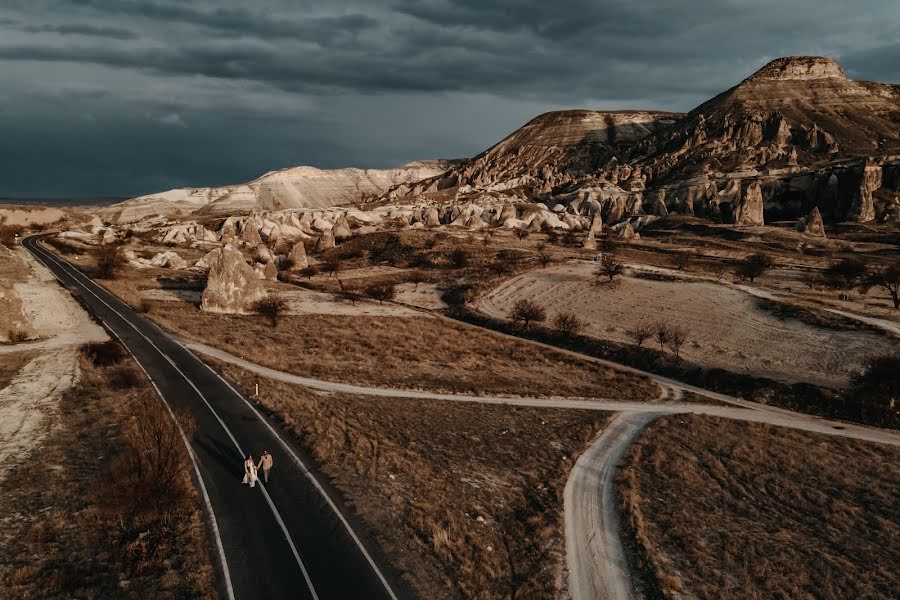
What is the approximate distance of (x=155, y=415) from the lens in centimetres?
2205

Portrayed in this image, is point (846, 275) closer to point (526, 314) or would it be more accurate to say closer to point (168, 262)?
point (526, 314)

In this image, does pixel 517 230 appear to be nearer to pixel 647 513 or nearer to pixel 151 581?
pixel 647 513

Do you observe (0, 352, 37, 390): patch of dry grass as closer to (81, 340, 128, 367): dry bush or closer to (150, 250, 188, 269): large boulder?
→ (81, 340, 128, 367): dry bush

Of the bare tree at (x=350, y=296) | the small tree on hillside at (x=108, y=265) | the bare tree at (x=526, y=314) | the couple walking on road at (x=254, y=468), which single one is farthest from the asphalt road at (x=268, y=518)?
the small tree on hillside at (x=108, y=265)

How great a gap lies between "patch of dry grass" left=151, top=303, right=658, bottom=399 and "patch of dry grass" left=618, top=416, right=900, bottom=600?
10424mm

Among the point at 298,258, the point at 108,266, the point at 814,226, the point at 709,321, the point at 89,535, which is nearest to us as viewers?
the point at 89,535

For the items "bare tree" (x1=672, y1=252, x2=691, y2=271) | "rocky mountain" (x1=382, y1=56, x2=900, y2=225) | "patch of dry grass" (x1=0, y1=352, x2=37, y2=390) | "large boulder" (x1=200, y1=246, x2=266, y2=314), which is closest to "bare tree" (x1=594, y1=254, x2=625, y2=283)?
"bare tree" (x1=672, y1=252, x2=691, y2=271)

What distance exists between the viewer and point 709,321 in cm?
5231

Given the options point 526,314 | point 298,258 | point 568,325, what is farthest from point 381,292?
point 298,258

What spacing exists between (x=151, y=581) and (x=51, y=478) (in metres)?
8.82

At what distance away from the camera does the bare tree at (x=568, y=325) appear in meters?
54.5

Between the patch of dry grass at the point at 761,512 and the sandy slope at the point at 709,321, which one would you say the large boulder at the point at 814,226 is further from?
the patch of dry grass at the point at 761,512

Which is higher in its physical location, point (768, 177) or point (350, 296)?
point (768, 177)

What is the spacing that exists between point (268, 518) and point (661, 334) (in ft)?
128
